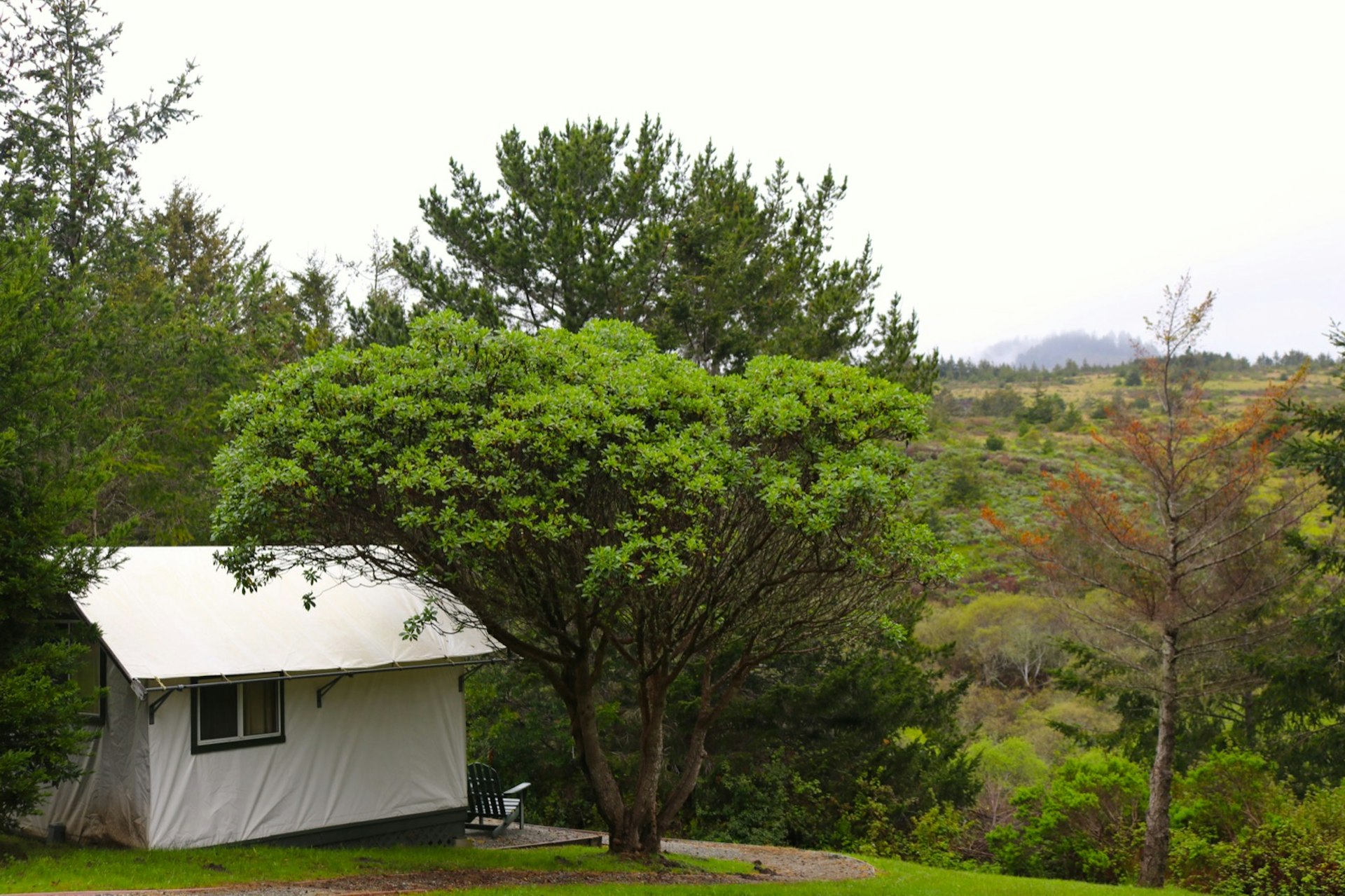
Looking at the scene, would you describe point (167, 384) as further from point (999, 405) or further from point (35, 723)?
point (999, 405)

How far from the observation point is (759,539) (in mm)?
11469

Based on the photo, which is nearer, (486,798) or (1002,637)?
(486,798)

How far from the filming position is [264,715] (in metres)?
12.6

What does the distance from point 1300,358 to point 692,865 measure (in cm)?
Result: 9774

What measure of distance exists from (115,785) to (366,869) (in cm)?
304

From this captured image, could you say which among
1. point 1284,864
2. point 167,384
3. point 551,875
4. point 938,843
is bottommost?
point 938,843

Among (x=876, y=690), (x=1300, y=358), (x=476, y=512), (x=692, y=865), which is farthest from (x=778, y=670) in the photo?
(x=1300, y=358)

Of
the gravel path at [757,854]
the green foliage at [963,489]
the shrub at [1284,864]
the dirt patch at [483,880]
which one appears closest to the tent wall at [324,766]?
the gravel path at [757,854]

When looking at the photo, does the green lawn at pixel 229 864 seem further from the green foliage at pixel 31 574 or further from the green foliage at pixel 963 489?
the green foliage at pixel 963 489

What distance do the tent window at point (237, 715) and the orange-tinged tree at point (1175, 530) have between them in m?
11.5

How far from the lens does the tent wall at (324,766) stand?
11609 mm

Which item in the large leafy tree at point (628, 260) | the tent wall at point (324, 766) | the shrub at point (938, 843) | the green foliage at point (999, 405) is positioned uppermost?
the green foliage at point (999, 405)

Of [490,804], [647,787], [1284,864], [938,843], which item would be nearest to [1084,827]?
[938,843]

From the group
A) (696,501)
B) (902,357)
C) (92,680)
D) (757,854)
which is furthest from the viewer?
(902,357)
